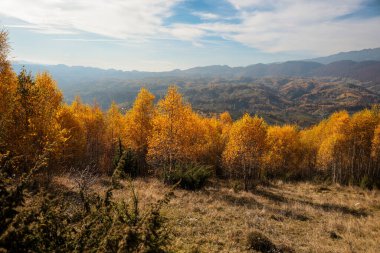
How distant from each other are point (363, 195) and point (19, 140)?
151 ft

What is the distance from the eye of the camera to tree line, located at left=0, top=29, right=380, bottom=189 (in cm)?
2305

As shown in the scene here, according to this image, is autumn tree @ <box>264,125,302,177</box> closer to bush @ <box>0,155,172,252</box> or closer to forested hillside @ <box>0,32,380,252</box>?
forested hillside @ <box>0,32,380,252</box>

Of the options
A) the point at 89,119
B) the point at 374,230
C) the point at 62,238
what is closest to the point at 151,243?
the point at 62,238

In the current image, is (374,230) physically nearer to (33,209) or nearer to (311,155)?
(33,209)

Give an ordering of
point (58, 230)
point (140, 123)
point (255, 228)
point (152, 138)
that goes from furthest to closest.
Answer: point (140, 123) → point (152, 138) → point (255, 228) → point (58, 230)

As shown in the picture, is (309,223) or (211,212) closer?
(211,212)

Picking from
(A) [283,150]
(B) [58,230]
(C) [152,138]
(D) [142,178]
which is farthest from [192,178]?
(A) [283,150]

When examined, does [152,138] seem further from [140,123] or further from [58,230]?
[58,230]

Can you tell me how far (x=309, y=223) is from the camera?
72.6 feet

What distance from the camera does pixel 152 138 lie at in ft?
131

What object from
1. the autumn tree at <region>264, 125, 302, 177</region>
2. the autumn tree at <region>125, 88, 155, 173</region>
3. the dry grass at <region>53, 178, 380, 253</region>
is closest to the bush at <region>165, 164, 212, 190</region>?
the dry grass at <region>53, 178, 380, 253</region>

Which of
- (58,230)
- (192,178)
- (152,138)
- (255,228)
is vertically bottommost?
(192,178)

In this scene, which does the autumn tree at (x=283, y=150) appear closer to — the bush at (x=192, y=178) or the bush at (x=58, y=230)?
the bush at (x=192, y=178)

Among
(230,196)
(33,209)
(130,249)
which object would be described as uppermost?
(33,209)
